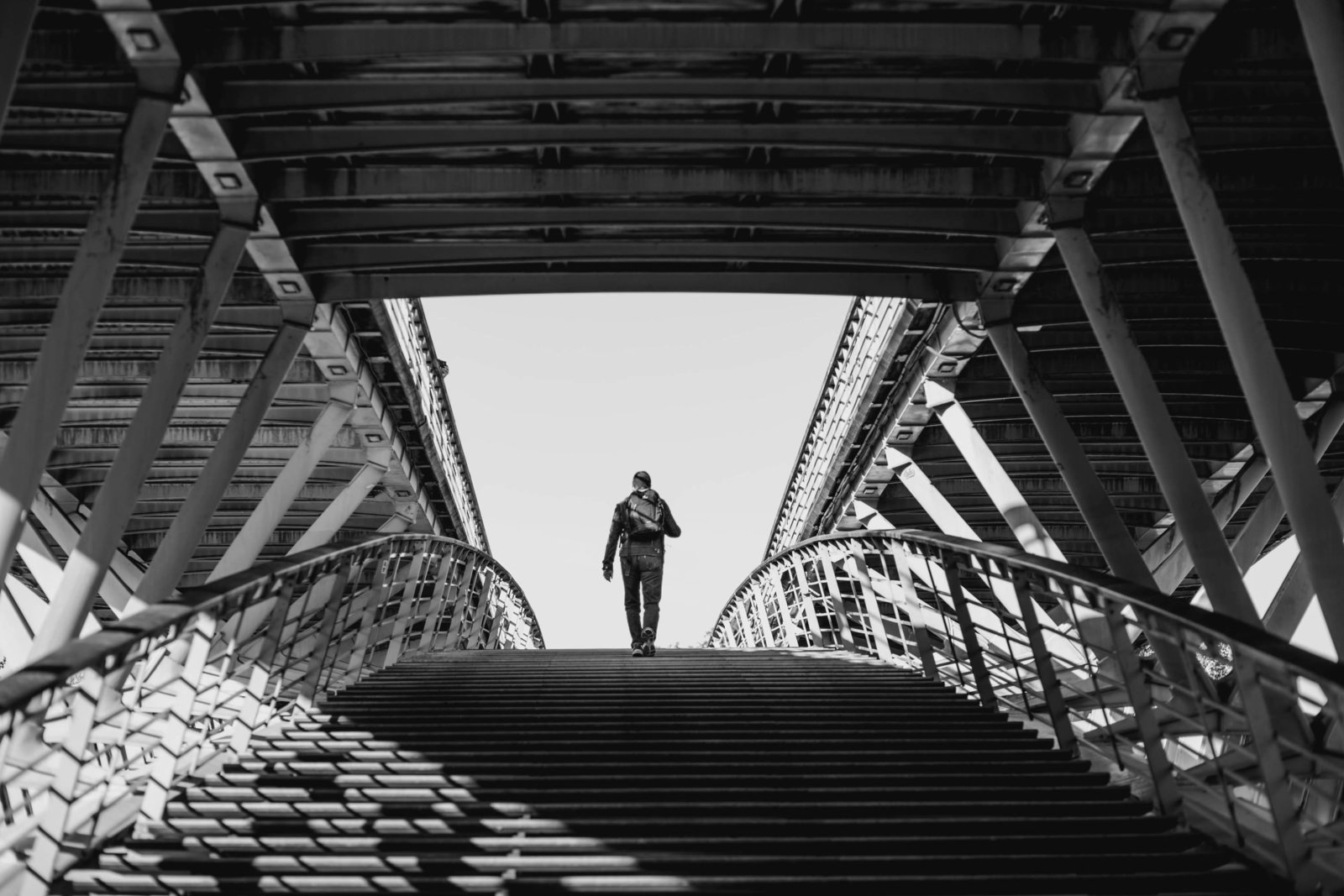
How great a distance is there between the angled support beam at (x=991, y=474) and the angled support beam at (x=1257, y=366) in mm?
5086

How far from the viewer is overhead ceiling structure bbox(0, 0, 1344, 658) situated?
8930mm

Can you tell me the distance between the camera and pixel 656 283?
1343 cm

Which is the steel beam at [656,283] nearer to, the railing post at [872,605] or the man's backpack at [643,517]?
the man's backpack at [643,517]

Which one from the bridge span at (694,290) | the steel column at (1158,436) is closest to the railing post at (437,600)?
the bridge span at (694,290)

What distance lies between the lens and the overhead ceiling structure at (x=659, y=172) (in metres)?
8.93


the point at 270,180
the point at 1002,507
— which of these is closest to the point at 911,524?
the point at 1002,507

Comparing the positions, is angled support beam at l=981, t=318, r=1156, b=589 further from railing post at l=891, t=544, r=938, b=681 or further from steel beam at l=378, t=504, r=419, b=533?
steel beam at l=378, t=504, r=419, b=533

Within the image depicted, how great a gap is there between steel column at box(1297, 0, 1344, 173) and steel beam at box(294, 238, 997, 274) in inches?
228

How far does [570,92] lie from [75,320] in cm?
385

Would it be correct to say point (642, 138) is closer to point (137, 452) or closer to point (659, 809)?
point (137, 452)

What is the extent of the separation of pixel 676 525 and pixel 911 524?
12672 mm

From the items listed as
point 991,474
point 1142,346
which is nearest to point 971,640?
point 991,474

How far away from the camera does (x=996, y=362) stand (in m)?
16.2

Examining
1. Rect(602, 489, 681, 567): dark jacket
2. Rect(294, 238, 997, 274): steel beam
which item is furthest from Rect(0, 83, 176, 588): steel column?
Rect(602, 489, 681, 567): dark jacket
